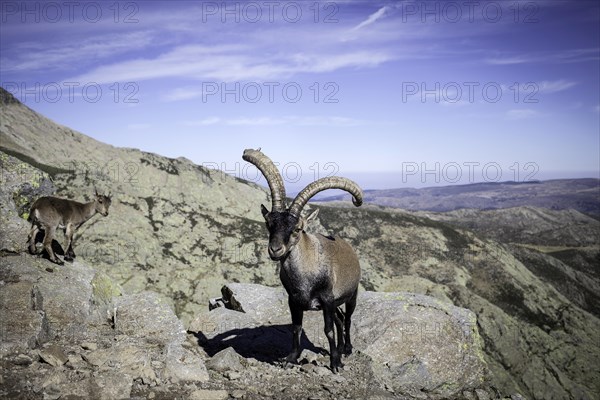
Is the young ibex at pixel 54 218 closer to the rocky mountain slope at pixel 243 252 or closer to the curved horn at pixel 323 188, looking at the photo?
the rocky mountain slope at pixel 243 252

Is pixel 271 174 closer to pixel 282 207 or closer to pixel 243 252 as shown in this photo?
pixel 282 207

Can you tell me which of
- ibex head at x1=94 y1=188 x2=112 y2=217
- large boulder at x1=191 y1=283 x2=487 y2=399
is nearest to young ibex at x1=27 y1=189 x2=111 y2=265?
ibex head at x1=94 y1=188 x2=112 y2=217

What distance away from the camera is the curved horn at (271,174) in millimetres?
9977

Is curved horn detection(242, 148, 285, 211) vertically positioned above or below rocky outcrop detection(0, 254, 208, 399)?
above

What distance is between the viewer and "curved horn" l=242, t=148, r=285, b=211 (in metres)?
9.98

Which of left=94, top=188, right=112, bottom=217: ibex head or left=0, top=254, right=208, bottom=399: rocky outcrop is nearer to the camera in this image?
left=0, top=254, right=208, bottom=399: rocky outcrop

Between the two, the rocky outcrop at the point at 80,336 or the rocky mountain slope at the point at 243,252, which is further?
the rocky mountain slope at the point at 243,252

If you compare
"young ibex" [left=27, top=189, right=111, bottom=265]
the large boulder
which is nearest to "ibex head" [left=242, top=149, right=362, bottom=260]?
the large boulder

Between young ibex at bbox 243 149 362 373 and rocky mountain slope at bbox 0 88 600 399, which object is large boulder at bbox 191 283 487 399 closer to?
young ibex at bbox 243 149 362 373

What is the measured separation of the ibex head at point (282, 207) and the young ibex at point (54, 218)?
8111mm

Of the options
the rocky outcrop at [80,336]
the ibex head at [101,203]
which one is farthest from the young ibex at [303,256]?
the ibex head at [101,203]

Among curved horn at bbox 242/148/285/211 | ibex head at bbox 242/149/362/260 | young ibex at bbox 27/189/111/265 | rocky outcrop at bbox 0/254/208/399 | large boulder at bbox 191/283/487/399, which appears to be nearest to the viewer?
rocky outcrop at bbox 0/254/208/399

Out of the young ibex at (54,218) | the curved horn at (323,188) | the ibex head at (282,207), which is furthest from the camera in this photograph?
the young ibex at (54,218)

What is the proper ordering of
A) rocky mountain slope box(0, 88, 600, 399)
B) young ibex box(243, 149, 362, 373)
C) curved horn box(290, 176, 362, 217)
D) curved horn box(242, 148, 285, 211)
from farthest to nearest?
rocky mountain slope box(0, 88, 600, 399) → curved horn box(242, 148, 285, 211) → curved horn box(290, 176, 362, 217) → young ibex box(243, 149, 362, 373)
